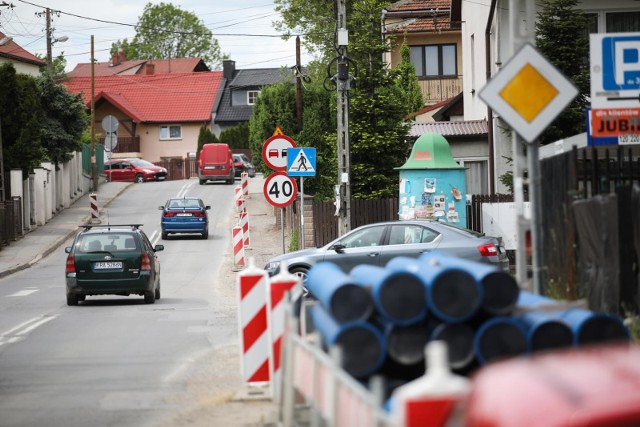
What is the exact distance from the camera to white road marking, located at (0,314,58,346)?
1778 cm

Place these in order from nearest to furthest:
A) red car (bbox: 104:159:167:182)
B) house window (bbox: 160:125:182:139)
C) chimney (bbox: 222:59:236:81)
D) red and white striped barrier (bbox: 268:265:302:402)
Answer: red and white striped barrier (bbox: 268:265:302:402), red car (bbox: 104:159:167:182), house window (bbox: 160:125:182:139), chimney (bbox: 222:59:236:81)

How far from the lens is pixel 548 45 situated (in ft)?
86.0

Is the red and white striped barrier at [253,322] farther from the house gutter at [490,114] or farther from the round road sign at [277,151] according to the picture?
the house gutter at [490,114]

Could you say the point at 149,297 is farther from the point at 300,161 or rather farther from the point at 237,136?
the point at 237,136

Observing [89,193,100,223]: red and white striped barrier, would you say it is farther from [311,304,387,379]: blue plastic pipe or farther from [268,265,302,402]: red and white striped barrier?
[311,304,387,379]: blue plastic pipe

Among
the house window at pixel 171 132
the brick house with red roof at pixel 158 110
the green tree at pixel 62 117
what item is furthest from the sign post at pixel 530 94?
the house window at pixel 171 132

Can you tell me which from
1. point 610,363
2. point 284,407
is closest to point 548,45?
point 284,407

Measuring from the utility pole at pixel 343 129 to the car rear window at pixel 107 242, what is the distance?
625 cm

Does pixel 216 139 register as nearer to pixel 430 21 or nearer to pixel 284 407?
pixel 430 21

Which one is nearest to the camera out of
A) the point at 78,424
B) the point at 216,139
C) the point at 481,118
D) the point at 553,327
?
the point at 553,327

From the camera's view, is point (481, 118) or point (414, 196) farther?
point (481, 118)

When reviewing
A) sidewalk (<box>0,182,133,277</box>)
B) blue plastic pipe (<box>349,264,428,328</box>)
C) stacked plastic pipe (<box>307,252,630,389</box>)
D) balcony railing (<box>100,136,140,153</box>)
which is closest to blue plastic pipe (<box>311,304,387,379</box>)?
stacked plastic pipe (<box>307,252,630,389</box>)

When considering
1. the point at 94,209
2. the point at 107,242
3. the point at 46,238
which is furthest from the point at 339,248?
the point at 94,209

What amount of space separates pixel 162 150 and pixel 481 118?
65356mm
